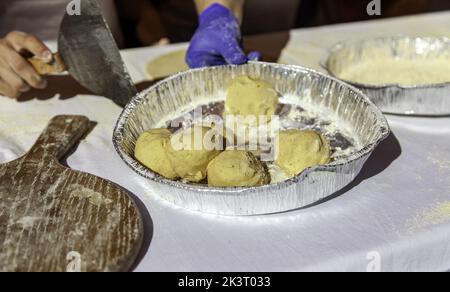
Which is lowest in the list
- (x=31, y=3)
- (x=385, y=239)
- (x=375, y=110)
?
(x=385, y=239)

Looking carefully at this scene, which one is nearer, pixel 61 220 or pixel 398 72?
pixel 61 220

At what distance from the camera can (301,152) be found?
868mm

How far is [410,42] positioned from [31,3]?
1.23 meters

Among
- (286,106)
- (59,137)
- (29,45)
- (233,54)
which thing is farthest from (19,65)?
(286,106)

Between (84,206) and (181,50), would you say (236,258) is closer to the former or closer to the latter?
(84,206)

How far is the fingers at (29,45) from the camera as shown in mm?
1213

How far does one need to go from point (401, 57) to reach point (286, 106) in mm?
410

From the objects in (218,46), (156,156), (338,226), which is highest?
(218,46)

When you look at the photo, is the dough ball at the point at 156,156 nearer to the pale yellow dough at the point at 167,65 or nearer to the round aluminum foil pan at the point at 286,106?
the round aluminum foil pan at the point at 286,106

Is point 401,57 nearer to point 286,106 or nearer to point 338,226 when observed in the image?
point 286,106

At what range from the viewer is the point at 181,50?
154 cm

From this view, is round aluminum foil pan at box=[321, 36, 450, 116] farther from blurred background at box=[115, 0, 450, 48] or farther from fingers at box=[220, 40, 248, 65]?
blurred background at box=[115, 0, 450, 48]

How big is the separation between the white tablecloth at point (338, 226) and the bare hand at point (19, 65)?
0.74 ft
